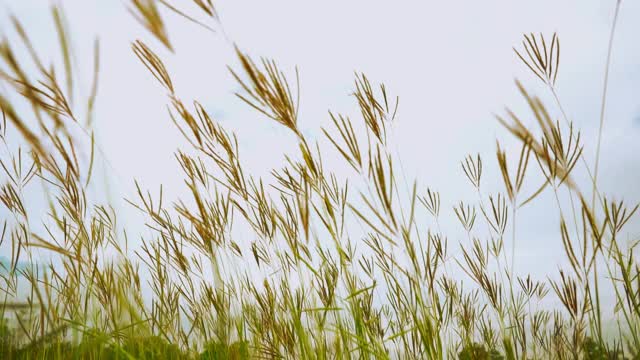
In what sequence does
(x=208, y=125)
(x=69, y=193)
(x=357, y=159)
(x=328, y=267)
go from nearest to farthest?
1. (x=357, y=159)
2. (x=208, y=125)
3. (x=69, y=193)
4. (x=328, y=267)

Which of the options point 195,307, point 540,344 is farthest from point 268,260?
point 540,344

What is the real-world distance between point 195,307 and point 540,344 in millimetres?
2139

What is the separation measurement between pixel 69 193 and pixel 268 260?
947mm

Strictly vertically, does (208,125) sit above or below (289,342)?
above

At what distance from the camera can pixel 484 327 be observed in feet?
9.20

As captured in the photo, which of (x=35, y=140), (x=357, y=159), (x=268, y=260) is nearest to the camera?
(x=35, y=140)

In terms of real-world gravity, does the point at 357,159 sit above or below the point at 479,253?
above

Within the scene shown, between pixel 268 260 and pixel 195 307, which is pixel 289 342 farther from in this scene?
pixel 195 307

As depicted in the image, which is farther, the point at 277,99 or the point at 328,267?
the point at 328,267

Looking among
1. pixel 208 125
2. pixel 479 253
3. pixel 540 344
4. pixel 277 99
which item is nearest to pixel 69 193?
pixel 208 125

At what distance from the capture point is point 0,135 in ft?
6.68

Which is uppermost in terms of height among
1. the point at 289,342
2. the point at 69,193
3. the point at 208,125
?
the point at 208,125

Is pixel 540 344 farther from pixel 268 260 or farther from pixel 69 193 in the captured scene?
pixel 69 193

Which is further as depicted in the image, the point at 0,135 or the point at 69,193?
the point at 0,135
